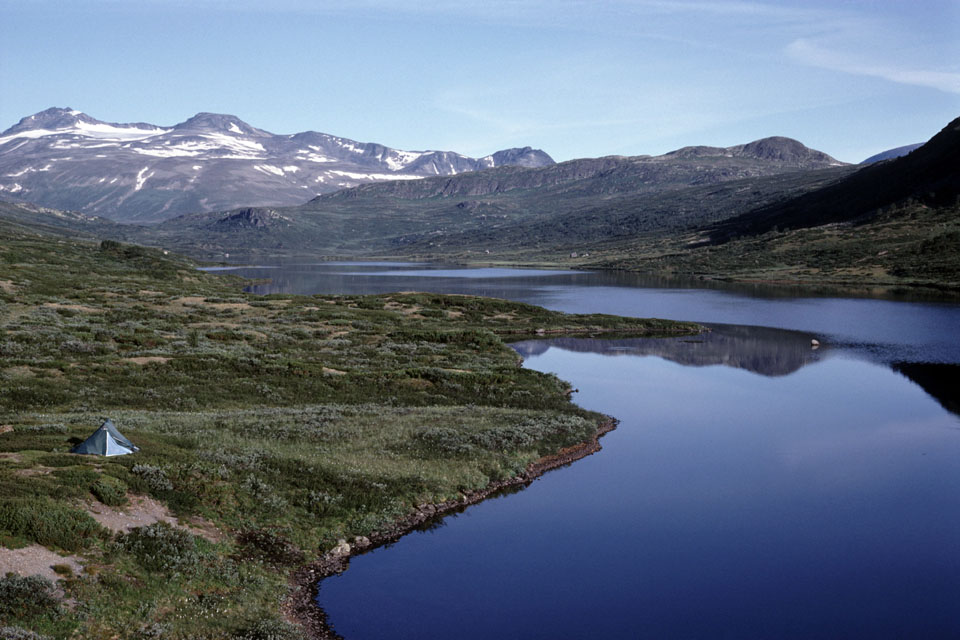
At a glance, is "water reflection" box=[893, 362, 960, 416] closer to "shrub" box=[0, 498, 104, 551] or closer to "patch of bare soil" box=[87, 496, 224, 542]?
"patch of bare soil" box=[87, 496, 224, 542]

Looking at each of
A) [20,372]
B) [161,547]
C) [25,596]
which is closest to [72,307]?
[20,372]

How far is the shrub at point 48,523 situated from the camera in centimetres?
2217

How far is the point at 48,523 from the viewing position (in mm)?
22672

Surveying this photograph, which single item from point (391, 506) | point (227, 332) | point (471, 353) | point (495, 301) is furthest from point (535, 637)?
point (495, 301)

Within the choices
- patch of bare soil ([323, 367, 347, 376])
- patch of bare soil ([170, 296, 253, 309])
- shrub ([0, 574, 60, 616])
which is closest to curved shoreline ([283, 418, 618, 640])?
shrub ([0, 574, 60, 616])

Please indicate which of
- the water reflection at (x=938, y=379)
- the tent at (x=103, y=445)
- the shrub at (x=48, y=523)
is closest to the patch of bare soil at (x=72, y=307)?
the tent at (x=103, y=445)

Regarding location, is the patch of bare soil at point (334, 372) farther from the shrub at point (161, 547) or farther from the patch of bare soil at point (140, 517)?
the shrub at point (161, 547)

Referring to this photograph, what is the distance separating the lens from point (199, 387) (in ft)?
172

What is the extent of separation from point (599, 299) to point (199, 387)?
403ft

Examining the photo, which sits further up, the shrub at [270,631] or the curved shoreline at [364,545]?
the shrub at [270,631]

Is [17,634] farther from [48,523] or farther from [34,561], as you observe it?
[48,523]

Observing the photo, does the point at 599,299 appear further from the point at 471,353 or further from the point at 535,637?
the point at 535,637

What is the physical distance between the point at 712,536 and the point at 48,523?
26.1 metres

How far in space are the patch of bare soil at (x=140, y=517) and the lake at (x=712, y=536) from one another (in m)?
5.23
